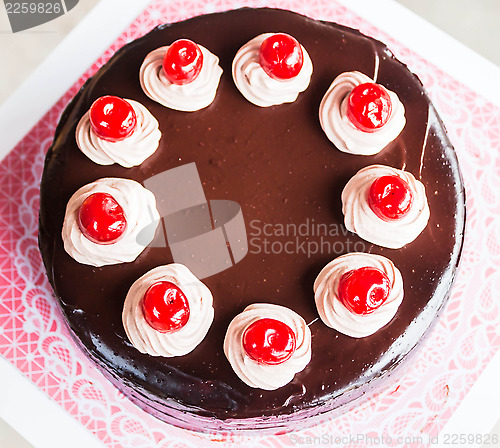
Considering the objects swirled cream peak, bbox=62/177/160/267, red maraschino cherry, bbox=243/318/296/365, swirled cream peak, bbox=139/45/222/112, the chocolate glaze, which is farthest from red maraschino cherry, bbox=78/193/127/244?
red maraschino cherry, bbox=243/318/296/365

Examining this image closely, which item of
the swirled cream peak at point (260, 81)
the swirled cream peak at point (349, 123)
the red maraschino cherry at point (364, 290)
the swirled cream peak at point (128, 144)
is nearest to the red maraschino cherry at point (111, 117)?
the swirled cream peak at point (128, 144)

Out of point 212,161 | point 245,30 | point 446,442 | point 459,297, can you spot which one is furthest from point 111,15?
point 446,442

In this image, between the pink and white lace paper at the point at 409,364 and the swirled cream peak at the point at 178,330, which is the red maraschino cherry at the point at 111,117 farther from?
the pink and white lace paper at the point at 409,364

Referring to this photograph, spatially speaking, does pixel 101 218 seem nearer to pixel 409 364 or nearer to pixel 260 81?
pixel 260 81

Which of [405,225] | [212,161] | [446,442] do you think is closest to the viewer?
[405,225]

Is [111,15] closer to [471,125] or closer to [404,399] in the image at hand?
[471,125]

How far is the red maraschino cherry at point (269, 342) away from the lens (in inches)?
79.8

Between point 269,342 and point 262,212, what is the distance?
0.55 m

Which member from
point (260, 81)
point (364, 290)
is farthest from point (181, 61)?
point (364, 290)

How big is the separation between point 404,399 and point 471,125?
138 cm

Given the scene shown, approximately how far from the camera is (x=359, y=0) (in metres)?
3.02

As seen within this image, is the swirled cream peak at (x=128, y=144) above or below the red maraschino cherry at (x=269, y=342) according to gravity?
above

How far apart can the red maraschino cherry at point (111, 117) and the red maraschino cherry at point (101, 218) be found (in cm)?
25

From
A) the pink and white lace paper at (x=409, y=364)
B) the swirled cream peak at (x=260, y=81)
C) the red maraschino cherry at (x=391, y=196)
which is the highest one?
the swirled cream peak at (x=260, y=81)
